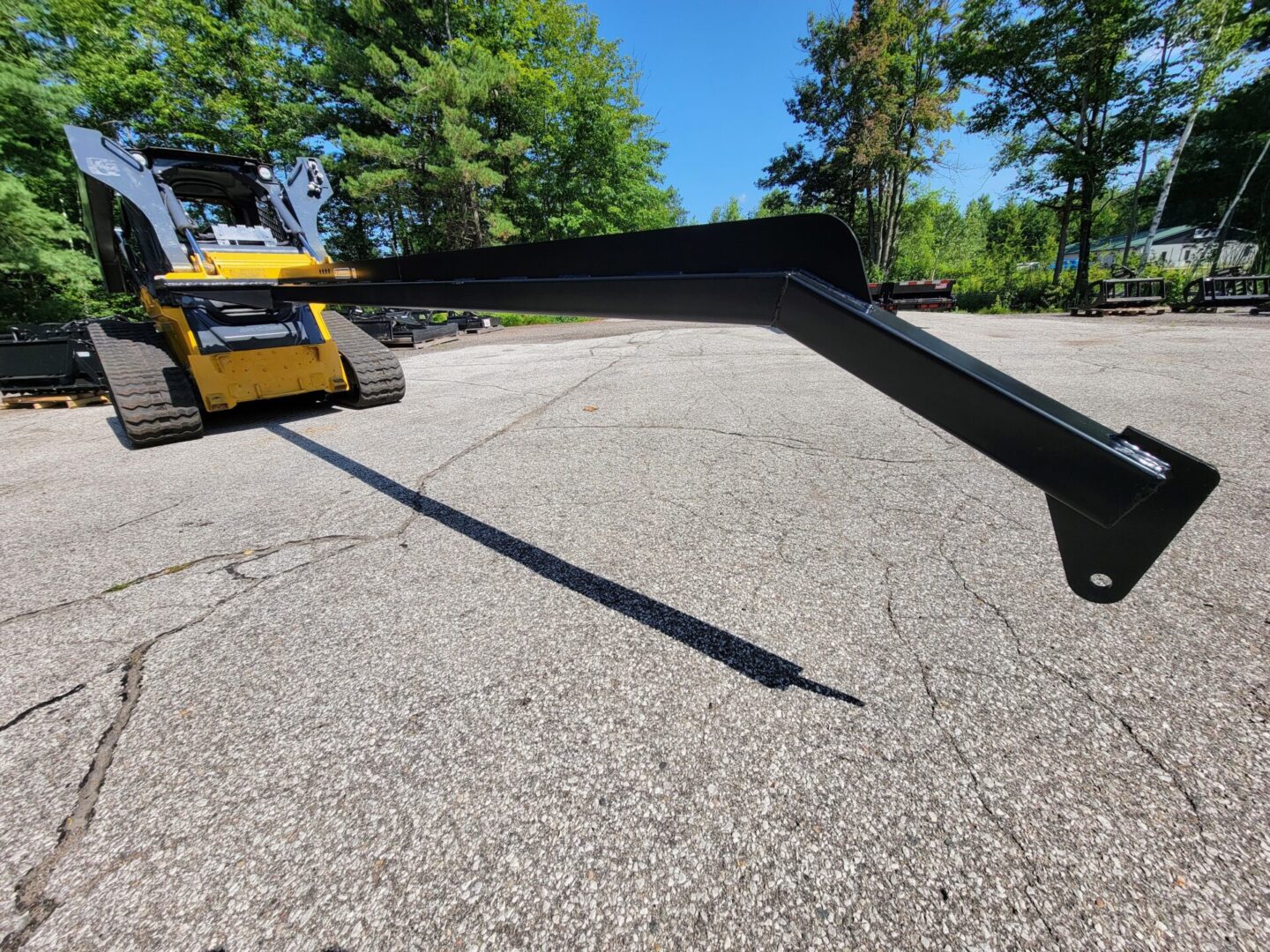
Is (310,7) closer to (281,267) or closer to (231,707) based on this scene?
(281,267)

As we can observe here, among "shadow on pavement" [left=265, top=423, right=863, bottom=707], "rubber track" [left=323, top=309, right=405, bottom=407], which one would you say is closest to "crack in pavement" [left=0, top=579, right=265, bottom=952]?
"shadow on pavement" [left=265, top=423, right=863, bottom=707]

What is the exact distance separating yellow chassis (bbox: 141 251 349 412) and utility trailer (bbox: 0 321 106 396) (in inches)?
110

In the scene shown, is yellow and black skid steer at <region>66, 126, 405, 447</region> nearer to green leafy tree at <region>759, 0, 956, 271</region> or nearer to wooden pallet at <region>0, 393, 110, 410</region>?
wooden pallet at <region>0, 393, 110, 410</region>

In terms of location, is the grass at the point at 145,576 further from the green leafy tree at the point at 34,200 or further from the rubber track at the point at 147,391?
the green leafy tree at the point at 34,200

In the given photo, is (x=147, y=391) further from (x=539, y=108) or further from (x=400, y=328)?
(x=539, y=108)

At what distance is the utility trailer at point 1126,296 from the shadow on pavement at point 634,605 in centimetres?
2022

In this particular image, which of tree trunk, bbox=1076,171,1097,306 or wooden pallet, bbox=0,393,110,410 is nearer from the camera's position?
wooden pallet, bbox=0,393,110,410

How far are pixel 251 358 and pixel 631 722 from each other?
17.6 ft

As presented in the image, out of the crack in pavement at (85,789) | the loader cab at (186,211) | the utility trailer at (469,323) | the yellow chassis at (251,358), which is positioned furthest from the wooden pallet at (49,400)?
the utility trailer at (469,323)

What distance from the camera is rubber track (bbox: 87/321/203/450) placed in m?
4.34

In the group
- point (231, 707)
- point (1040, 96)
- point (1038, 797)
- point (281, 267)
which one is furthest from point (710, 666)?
point (1040, 96)

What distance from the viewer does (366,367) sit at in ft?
18.2

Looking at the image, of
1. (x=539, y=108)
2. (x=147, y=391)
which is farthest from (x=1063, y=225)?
(x=147, y=391)

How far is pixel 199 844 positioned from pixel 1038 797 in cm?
203
